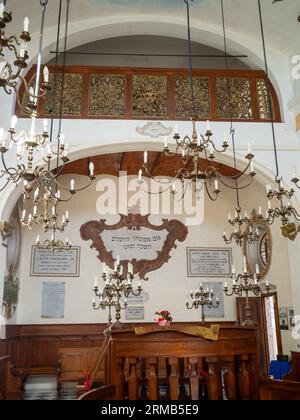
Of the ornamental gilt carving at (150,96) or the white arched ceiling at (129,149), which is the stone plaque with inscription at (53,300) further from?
the ornamental gilt carving at (150,96)

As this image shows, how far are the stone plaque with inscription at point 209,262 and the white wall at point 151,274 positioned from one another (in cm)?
14

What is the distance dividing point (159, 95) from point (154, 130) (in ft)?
Answer: 2.85

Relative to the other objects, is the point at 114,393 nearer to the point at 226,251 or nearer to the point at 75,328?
the point at 75,328

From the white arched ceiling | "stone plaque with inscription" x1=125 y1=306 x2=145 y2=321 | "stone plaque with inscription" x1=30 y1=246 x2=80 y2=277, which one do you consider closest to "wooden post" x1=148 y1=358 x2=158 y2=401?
the white arched ceiling

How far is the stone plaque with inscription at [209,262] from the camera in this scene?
1012 centimetres

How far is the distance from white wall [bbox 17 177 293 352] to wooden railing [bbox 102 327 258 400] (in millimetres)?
6403

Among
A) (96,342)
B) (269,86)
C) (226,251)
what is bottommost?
(96,342)

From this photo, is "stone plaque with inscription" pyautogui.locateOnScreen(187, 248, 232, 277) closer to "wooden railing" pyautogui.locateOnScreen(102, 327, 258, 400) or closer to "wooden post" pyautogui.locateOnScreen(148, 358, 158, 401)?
"wooden railing" pyautogui.locateOnScreen(102, 327, 258, 400)

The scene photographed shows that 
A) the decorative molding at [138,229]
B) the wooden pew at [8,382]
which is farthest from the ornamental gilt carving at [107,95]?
the wooden pew at [8,382]

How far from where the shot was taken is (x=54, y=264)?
972cm

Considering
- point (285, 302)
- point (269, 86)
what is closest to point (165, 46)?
point (269, 86)

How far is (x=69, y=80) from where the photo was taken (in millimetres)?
7840

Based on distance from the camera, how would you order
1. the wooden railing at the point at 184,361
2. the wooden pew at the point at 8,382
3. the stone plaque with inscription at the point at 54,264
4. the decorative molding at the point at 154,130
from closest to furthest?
the wooden railing at the point at 184,361
the decorative molding at the point at 154,130
the wooden pew at the point at 8,382
the stone plaque with inscription at the point at 54,264

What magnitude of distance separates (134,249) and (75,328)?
2382 millimetres
